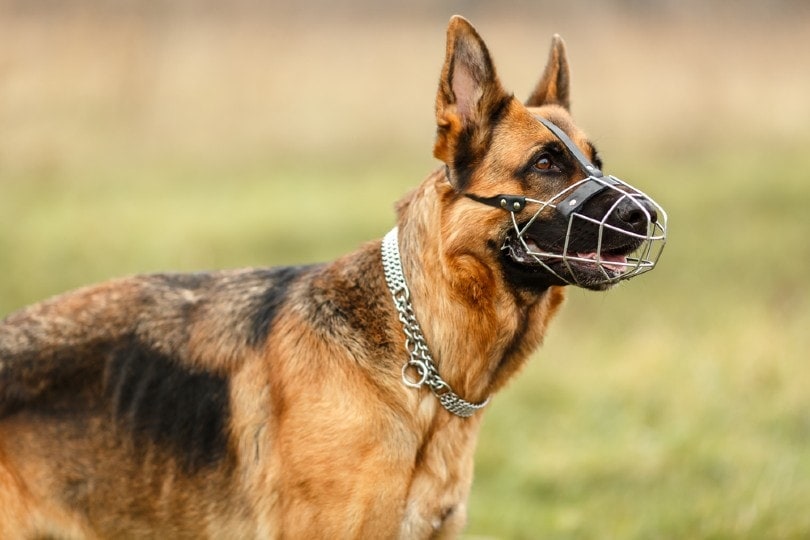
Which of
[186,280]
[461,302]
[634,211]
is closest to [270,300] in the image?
[186,280]

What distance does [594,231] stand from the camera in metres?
3.70

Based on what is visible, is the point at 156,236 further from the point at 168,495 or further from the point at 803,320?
the point at 168,495

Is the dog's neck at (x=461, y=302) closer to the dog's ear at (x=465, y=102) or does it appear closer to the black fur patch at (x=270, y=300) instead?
the dog's ear at (x=465, y=102)

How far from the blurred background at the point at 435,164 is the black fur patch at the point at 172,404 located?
7.95ft

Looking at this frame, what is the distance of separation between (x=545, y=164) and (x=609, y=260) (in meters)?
0.44

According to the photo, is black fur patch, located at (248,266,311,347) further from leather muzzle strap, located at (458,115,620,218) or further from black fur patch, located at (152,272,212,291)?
leather muzzle strap, located at (458,115,620,218)

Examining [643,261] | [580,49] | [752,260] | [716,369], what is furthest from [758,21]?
[643,261]

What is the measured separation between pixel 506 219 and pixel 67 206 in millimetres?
8723

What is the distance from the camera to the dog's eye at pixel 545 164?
3.88m

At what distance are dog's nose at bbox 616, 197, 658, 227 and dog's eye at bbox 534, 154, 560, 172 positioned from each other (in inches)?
13.2

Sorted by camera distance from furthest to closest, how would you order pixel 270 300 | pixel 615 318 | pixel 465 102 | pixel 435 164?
pixel 435 164 → pixel 615 318 → pixel 270 300 → pixel 465 102

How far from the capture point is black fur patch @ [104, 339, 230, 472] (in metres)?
4.04

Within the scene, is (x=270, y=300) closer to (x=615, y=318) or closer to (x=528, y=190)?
(x=528, y=190)

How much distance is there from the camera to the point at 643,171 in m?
13.0
